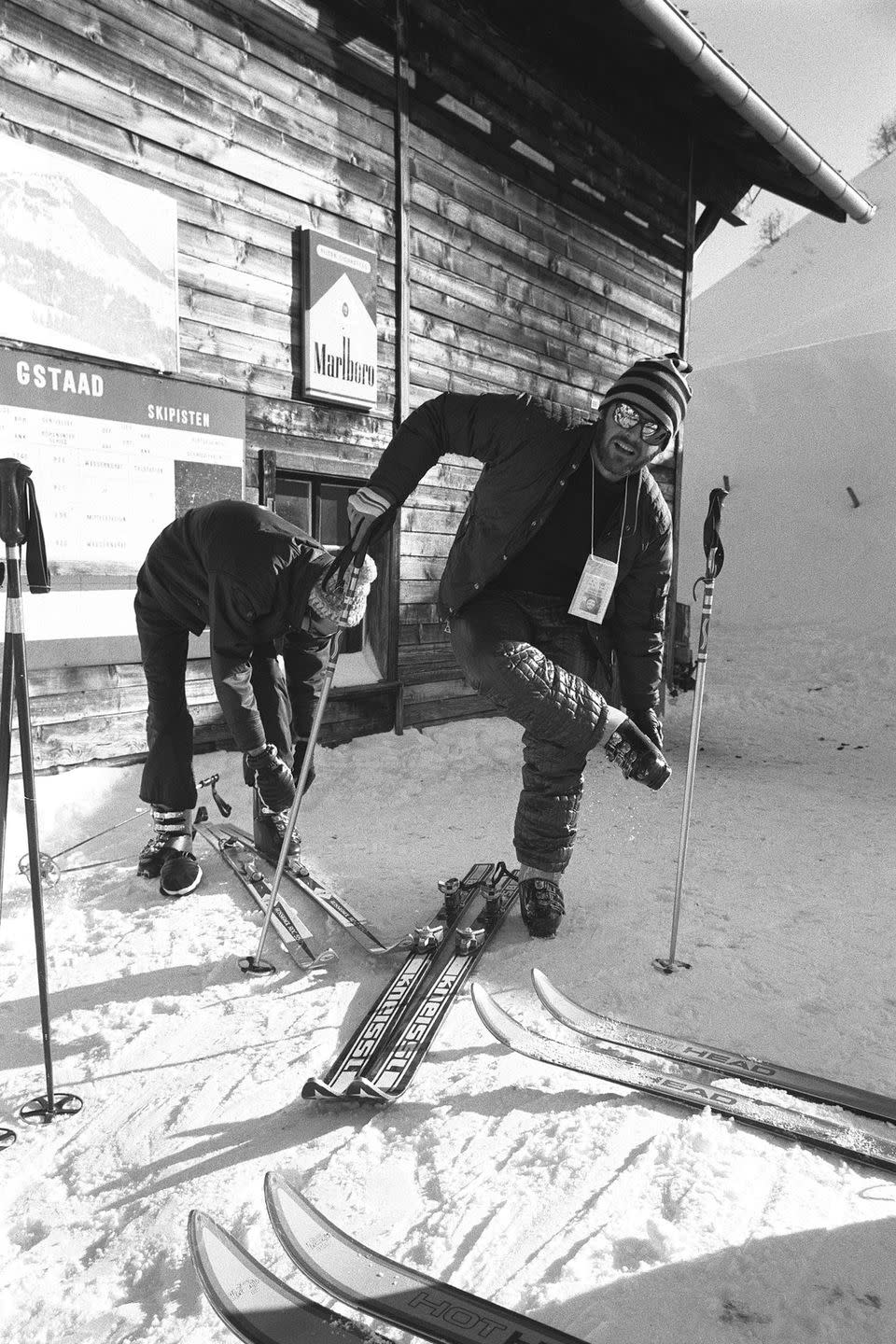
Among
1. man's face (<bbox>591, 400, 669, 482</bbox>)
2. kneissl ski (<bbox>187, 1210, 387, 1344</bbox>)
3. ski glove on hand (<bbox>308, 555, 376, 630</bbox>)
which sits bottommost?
kneissl ski (<bbox>187, 1210, 387, 1344</bbox>)

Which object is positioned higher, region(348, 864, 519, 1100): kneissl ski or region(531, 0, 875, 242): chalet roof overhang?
region(531, 0, 875, 242): chalet roof overhang

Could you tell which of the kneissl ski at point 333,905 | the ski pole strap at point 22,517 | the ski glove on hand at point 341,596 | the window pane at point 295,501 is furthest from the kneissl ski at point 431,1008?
the window pane at point 295,501

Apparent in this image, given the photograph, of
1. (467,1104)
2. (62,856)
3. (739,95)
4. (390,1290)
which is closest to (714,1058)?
(467,1104)

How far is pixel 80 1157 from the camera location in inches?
87.1

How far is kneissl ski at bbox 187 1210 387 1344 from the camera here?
1.59 metres

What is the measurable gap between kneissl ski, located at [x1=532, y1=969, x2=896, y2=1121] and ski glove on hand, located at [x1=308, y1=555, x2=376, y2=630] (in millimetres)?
1522

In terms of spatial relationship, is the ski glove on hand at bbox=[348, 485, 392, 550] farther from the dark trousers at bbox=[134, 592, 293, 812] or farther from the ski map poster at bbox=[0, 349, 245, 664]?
the ski map poster at bbox=[0, 349, 245, 664]

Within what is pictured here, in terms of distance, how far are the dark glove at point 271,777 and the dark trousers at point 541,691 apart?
37.5 inches

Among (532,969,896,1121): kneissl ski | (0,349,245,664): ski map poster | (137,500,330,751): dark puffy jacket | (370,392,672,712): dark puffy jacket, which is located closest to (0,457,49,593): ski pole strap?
(137,500,330,751): dark puffy jacket

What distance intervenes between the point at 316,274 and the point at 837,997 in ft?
19.2

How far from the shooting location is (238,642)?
3555 mm

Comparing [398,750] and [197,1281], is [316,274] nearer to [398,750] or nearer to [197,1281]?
[398,750]

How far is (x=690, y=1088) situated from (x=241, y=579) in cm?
242

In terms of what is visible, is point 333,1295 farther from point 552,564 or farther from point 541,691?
point 552,564
